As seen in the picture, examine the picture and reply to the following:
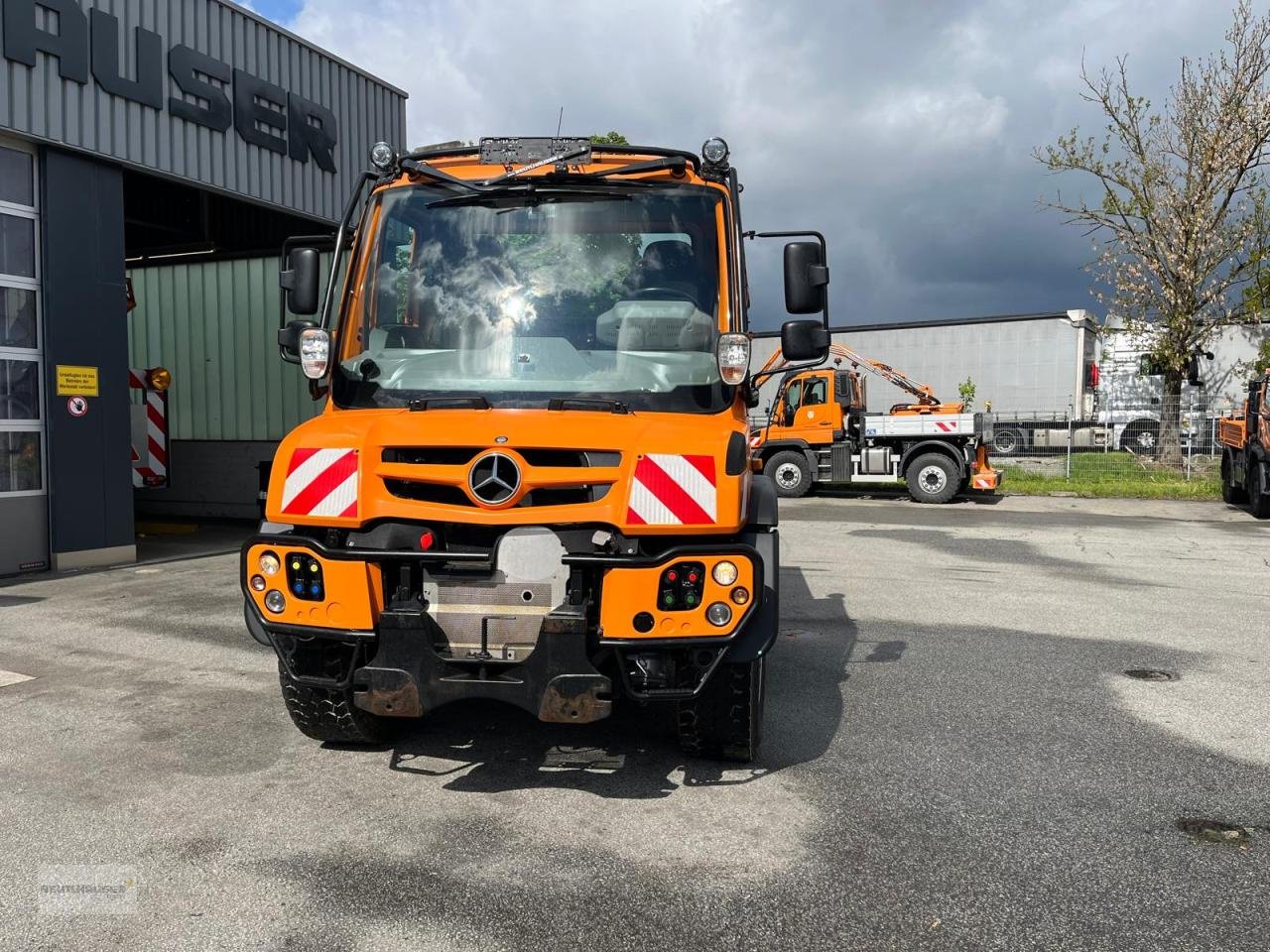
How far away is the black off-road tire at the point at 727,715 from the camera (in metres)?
3.83

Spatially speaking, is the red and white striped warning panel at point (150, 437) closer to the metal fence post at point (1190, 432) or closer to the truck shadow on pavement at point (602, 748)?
the truck shadow on pavement at point (602, 748)

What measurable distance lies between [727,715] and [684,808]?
43cm

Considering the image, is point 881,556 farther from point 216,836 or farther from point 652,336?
point 216,836

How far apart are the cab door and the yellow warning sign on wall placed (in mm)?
12365

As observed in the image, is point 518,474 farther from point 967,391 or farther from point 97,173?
point 967,391

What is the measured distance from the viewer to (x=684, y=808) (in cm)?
364

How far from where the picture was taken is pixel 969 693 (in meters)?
5.24

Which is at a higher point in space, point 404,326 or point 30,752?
point 404,326

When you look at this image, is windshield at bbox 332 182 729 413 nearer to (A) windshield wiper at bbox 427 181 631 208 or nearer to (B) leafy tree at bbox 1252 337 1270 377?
(A) windshield wiper at bbox 427 181 631 208

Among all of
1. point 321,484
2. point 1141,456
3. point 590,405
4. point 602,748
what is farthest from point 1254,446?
point 321,484

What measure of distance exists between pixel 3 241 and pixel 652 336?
26.7 ft

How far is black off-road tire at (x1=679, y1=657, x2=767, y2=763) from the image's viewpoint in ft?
12.6

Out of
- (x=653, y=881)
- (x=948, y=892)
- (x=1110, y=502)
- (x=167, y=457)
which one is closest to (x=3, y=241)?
(x=167, y=457)

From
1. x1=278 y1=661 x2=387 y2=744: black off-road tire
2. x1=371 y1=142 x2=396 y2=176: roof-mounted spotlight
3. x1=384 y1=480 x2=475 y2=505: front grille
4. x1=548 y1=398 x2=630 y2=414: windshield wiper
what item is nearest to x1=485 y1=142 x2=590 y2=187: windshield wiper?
x1=371 y1=142 x2=396 y2=176: roof-mounted spotlight
